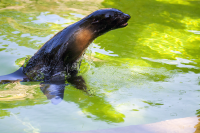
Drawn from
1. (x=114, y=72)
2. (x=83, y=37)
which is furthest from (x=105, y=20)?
(x=114, y=72)

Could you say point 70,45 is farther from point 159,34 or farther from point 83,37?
point 159,34

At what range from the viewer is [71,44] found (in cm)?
385

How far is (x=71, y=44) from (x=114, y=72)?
3.09 feet

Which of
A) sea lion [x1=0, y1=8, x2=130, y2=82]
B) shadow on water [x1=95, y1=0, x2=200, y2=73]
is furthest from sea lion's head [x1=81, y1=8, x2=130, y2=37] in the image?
shadow on water [x1=95, y1=0, x2=200, y2=73]

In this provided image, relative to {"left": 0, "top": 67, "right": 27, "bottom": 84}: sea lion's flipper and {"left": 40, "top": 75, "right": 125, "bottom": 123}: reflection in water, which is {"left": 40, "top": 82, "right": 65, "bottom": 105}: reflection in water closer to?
{"left": 40, "top": 75, "right": 125, "bottom": 123}: reflection in water

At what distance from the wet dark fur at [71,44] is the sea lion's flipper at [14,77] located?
12 cm

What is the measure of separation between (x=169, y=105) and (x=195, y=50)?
2.63 meters

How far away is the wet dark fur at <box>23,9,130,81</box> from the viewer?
152 inches

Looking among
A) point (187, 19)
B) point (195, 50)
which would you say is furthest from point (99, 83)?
point (187, 19)

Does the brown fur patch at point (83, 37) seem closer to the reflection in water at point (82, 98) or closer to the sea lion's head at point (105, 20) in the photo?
the sea lion's head at point (105, 20)

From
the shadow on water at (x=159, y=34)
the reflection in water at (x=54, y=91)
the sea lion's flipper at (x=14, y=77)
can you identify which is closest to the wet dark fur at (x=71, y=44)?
the sea lion's flipper at (x=14, y=77)

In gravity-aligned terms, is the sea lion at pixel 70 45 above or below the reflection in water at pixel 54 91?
above

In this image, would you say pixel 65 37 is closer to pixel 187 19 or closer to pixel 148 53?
pixel 148 53

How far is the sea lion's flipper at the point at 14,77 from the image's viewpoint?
3854 mm
